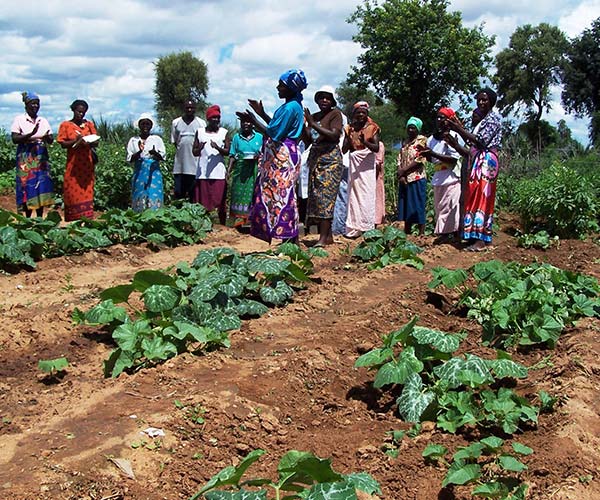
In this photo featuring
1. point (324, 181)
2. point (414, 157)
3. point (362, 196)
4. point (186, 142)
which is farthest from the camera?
point (186, 142)

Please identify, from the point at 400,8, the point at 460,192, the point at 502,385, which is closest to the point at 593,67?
the point at 400,8

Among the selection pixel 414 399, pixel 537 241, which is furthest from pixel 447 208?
pixel 414 399

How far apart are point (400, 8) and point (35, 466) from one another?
26.2m

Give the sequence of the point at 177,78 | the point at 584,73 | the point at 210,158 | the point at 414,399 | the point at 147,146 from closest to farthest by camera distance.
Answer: the point at 414,399
the point at 147,146
the point at 210,158
the point at 584,73
the point at 177,78

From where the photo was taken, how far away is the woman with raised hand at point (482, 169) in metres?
7.44

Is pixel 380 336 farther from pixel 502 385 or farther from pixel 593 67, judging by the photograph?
pixel 593 67

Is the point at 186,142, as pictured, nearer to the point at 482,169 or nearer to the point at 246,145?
the point at 246,145

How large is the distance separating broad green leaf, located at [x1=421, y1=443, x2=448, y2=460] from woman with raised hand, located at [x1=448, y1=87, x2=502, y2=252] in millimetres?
4844

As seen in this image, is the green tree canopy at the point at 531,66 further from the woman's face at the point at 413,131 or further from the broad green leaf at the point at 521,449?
the broad green leaf at the point at 521,449

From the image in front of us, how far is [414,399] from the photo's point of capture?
3.61 m

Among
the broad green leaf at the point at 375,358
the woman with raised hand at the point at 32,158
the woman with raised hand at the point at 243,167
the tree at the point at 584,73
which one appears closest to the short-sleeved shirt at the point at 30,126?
the woman with raised hand at the point at 32,158

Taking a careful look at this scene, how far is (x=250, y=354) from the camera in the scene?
15.0ft

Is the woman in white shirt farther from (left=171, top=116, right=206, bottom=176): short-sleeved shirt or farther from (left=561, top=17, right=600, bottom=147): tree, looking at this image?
(left=561, top=17, right=600, bottom=147): tree

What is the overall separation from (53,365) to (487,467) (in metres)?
2.51
